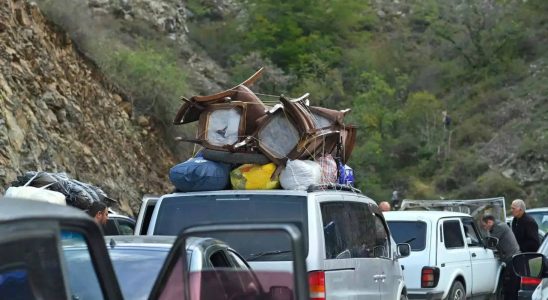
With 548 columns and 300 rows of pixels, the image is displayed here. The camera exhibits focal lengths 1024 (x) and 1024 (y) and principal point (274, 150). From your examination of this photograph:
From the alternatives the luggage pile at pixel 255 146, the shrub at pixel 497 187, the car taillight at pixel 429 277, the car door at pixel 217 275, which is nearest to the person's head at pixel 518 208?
the car taillight at pixel 429 277

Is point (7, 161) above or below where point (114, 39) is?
below

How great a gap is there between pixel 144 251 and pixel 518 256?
276 cm

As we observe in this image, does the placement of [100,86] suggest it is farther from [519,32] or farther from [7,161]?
[519,32]

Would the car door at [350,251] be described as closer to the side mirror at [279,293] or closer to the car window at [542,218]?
the side mirror at [279,293]

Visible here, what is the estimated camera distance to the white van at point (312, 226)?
28.7 ft

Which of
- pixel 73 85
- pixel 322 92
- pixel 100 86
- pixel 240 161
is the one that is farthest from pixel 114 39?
pixel 240 161

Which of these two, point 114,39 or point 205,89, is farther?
point 205,89

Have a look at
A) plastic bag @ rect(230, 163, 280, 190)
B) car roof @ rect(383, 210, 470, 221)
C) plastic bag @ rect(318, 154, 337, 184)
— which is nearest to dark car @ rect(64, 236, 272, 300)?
plastic bag @ rect(230, 163, 280, 190)

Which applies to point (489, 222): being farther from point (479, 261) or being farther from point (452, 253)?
point (452, 253)

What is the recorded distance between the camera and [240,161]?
10602 millimetres

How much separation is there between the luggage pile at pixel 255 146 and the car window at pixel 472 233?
5025mm

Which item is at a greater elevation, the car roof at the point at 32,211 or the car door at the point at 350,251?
the car roof at the point at 32,211

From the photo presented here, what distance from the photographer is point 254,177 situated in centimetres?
1037

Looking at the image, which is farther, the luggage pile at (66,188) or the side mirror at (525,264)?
the luggage pile at (66,188)
